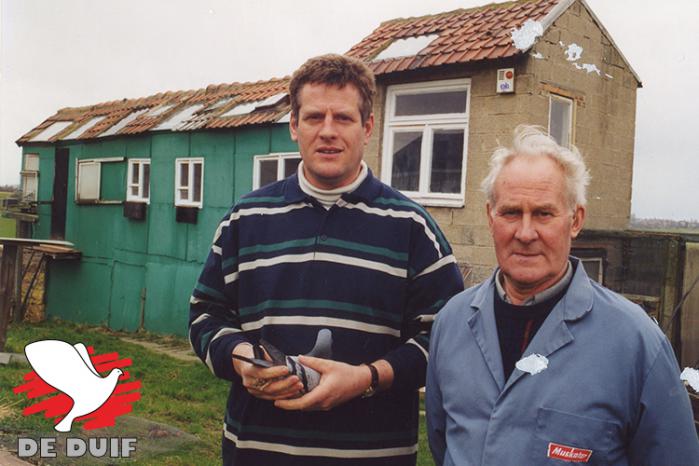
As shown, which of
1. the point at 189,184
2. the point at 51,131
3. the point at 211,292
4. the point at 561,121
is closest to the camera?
the point at 211,292

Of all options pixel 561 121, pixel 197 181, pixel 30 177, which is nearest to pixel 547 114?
pixel 561 121

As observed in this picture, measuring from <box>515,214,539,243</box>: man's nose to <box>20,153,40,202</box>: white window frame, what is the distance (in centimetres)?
515

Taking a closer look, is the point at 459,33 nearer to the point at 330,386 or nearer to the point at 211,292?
the point at 211,292

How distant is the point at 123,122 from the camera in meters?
6.91

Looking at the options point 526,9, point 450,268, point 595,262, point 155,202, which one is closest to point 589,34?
point 526,9

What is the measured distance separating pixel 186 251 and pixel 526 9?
17.9 ft

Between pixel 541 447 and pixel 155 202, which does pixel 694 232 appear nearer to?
pixel 541 447

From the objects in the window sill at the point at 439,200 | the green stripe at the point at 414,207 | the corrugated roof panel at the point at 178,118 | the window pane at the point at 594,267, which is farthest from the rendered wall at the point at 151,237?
the green stripe at the point at 414,207

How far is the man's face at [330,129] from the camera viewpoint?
1.56m

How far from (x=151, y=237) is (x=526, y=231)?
304 inches

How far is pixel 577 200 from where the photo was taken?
1312mm

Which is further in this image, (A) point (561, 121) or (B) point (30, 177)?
(B) point (30, 177)

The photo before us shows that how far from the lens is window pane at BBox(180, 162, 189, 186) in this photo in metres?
8.62

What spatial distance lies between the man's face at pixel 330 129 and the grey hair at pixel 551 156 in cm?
37
